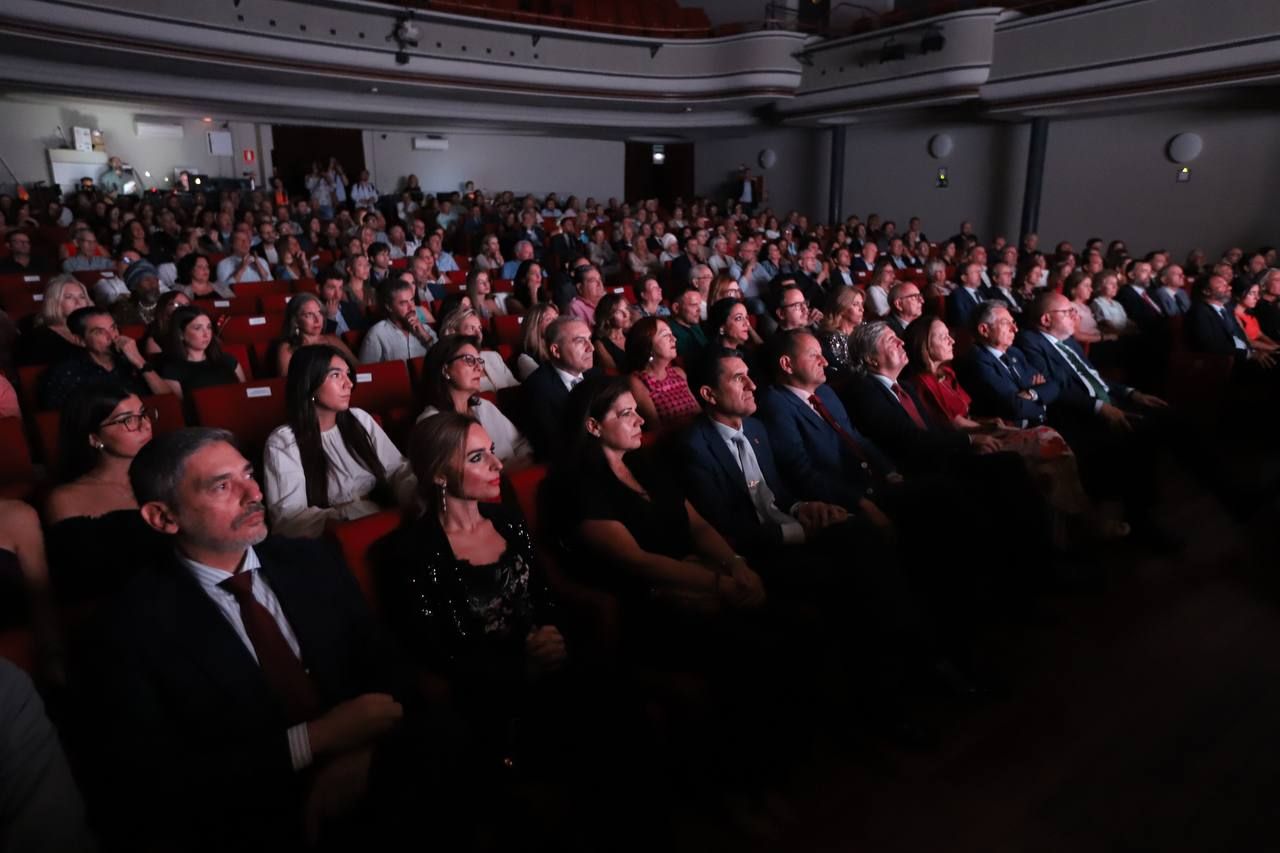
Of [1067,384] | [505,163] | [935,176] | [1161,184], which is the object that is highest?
[505,163]

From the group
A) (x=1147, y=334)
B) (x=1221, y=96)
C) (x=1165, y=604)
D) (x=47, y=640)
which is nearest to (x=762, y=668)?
(x=47, y=640)

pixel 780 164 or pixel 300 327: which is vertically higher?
pixel 780 164

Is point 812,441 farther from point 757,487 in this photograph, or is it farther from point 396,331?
point 396,331

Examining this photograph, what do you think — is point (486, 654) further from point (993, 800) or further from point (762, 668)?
point (993, 800)

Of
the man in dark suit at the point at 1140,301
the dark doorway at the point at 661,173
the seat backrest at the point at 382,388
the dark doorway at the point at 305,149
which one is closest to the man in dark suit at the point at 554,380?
the seat backrest at the point at 382,388

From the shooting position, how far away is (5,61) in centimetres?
770

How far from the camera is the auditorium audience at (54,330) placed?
3152 mm

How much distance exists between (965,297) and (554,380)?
3.56 metres

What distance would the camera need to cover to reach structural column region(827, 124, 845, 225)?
1207cm

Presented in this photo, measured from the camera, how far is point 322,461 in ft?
7.13

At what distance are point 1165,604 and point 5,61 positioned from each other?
10.4 meters

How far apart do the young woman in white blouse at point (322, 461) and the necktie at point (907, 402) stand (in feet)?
5.33

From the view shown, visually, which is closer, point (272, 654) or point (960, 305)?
point (272, 654)

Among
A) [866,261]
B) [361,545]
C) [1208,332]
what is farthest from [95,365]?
[866,261]
